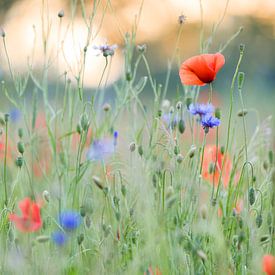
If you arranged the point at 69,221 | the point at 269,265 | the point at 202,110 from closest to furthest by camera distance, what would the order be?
the point at 269,265 < the point at 69,221 < the point at 202,110

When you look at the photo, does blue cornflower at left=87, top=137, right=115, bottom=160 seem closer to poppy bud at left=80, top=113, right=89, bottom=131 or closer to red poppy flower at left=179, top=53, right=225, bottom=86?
poppy bud at left=80, top=113, right=89, bottom=131

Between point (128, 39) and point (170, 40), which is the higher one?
point (128, 39)

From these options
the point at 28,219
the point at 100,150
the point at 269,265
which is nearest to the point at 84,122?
the point at 100,150

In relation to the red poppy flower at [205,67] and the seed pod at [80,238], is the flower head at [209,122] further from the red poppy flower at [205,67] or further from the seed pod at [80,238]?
the seed pod at [80,238]

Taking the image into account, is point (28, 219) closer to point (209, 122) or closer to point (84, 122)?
point (84, 122)

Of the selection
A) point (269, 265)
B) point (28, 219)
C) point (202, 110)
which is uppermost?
point (202, 110)

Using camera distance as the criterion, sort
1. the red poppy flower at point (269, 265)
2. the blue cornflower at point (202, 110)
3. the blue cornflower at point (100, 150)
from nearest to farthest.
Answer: the red poppy flower at point (269, 265) → the blue cornflower at point (202, 110) → the blue cornflower at point (100, 150)

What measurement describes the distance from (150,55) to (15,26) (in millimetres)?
6618

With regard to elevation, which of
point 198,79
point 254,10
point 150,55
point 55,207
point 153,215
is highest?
point 198,79

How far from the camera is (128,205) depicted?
1679 mm

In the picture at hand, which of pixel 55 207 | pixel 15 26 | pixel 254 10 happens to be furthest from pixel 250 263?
pixel 254 10

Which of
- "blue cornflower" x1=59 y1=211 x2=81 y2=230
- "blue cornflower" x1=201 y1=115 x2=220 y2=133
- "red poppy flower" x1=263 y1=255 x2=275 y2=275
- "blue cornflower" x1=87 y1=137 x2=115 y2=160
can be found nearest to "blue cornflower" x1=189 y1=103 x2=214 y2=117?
"blue cornflower" x1=201 y1=115 x2=220 y2=133

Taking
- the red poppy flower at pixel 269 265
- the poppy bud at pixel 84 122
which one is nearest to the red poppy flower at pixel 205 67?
the poppy bud at pixel 84 122

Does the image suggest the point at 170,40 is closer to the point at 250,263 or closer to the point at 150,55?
the point at 150,55
